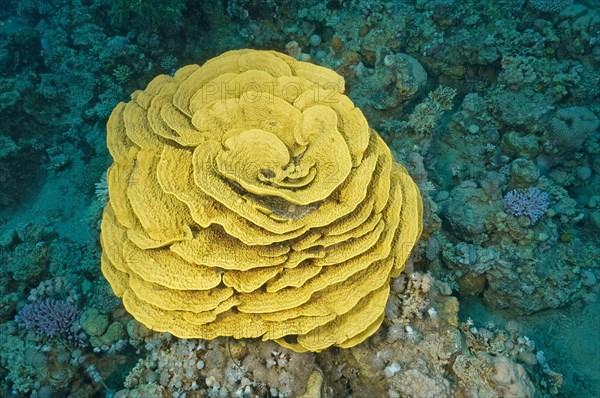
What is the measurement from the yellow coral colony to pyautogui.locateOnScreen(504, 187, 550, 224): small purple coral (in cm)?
269

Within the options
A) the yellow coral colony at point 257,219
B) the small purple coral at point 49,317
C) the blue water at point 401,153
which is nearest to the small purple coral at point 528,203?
the blue water at point 401,153

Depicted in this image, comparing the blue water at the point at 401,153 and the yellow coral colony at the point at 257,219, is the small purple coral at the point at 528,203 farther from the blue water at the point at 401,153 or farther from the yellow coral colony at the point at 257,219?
the yellow coral colony at the point at 257,219

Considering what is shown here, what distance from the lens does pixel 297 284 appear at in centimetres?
315

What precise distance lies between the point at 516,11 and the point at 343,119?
6.04m

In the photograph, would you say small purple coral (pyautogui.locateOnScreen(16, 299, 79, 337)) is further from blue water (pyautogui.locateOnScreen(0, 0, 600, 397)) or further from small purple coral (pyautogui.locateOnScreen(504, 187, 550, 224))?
small purple coral (pyautogui.locateOnScreen(504, 187, 550, 224))

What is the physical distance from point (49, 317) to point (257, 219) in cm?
303

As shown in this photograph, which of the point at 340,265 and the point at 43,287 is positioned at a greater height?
the point at 340,265

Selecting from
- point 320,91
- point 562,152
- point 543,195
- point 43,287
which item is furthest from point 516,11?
point 43,287

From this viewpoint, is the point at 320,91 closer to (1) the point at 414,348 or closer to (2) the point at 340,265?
(2) the point at 340,265

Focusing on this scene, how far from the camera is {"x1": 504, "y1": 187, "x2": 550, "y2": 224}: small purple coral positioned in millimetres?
5633

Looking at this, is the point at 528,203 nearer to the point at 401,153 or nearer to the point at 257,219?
the point at 401,153

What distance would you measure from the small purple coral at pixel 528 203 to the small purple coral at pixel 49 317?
604cm

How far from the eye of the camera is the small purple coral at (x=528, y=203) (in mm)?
5633

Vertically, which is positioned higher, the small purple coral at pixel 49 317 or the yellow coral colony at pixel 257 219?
the yellow coral colony at pixel 257 219
